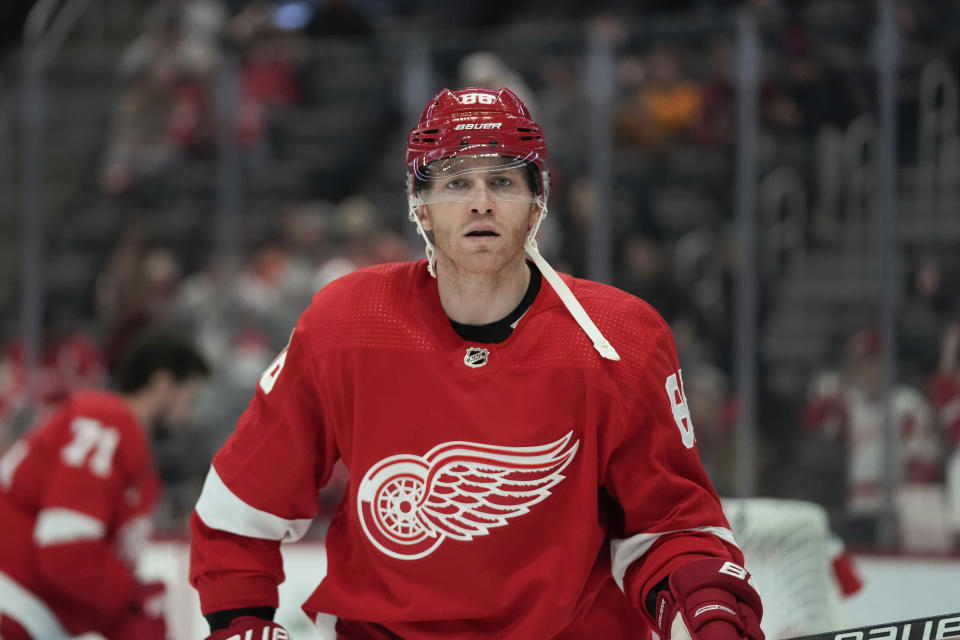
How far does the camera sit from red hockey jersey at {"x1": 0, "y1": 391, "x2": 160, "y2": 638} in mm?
3363

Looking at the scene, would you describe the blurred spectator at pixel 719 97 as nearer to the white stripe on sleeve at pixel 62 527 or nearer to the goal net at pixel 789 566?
the goal net at pixel 789 566

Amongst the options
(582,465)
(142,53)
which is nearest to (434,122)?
(582,465)

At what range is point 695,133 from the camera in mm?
4945

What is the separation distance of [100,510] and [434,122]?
67.6 inches

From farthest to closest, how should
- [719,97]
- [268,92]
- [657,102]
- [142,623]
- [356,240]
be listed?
[268,92], [356,240], [657,102], [719,97], [142,623]

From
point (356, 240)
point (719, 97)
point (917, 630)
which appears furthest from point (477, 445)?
point (356, 240)

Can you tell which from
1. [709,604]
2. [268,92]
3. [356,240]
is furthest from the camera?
[268,92]

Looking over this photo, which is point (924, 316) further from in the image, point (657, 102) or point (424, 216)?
point (424, 216)

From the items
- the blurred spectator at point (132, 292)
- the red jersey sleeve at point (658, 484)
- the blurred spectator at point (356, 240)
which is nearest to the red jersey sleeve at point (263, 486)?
the red jersey sleeve at point (658, 484)

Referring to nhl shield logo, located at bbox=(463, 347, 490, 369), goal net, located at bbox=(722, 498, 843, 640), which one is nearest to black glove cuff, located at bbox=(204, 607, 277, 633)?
nhl shield logo, located at bbox=(463, 347, 490, 369)

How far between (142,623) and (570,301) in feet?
6.47

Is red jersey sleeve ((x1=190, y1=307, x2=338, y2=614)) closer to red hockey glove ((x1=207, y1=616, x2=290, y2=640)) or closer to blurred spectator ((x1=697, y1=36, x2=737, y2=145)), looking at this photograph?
red hockey glove ((x1=207, y1=616, x2=290, y2=640))

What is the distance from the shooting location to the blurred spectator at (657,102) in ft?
16.2

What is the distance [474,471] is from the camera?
2.06 meters
